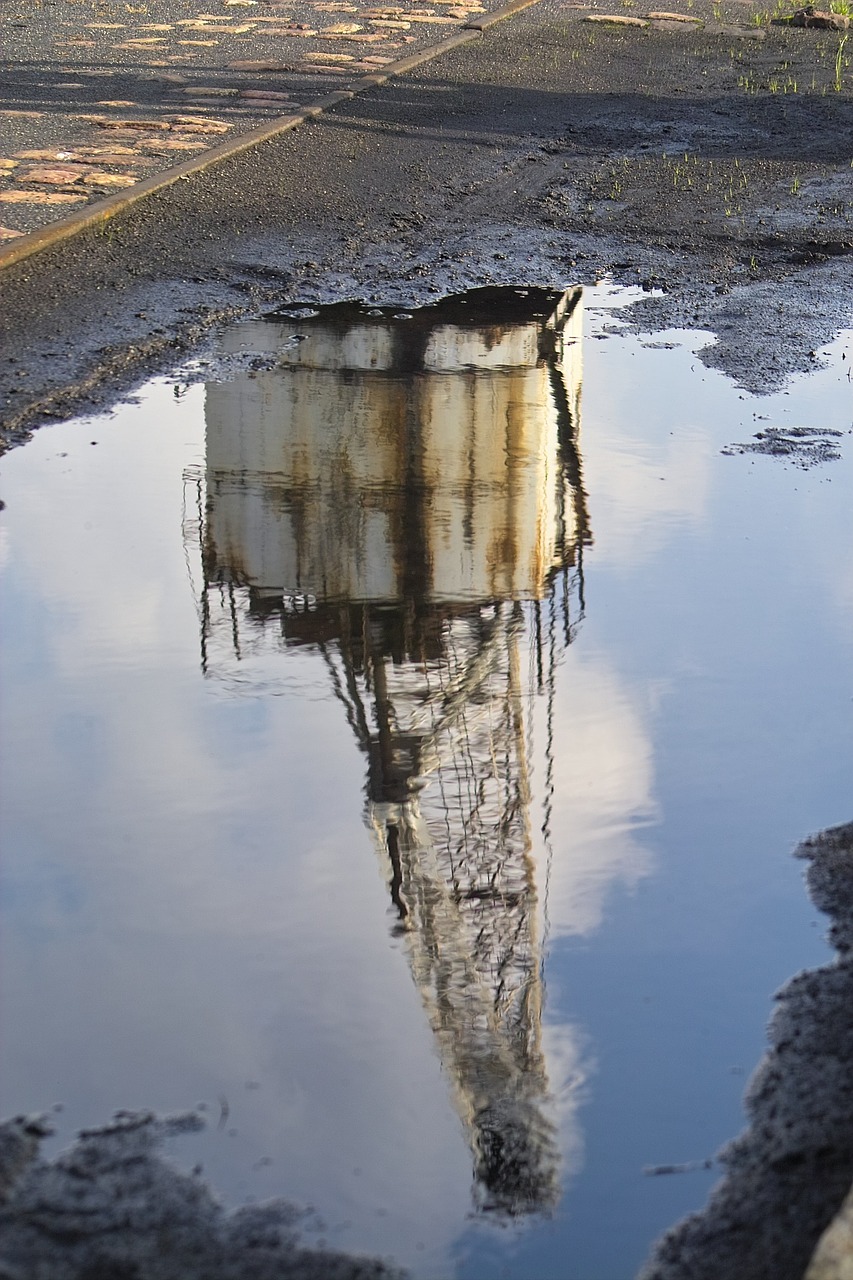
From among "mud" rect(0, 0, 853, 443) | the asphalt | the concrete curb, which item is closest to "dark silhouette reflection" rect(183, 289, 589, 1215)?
the asphalt

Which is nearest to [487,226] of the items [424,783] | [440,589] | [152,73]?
[440,589]

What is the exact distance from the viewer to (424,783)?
10.5 ft

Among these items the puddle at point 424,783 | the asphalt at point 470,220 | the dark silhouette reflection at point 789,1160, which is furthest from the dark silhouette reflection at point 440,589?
the asphalt at point 470,220

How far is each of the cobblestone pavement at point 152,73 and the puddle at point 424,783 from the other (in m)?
3.14

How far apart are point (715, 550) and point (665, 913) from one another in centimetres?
178

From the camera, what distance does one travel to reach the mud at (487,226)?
5.98m

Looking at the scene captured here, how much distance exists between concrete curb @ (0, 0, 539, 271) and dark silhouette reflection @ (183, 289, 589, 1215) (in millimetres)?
1487

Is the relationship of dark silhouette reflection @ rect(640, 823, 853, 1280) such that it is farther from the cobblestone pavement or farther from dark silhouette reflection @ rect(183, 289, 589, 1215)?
the cobblestone pavement

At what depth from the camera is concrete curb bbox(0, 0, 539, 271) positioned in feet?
22.2

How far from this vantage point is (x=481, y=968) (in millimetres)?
2646

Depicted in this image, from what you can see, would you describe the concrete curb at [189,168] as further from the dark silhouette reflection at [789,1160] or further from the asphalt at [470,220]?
the dark silhouette reflection at [789,1160]

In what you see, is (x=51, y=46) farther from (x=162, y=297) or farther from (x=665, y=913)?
(x=665, y=913)

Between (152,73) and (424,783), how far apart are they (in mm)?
9442

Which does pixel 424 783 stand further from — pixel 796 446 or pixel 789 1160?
pixel 796 446
